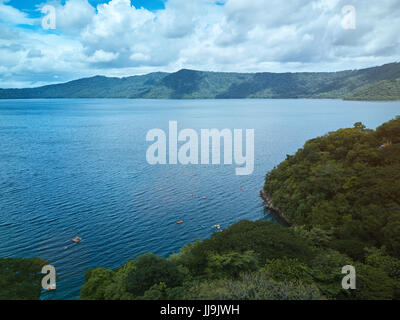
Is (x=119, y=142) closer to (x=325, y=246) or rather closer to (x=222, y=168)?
(x=222, y=168)

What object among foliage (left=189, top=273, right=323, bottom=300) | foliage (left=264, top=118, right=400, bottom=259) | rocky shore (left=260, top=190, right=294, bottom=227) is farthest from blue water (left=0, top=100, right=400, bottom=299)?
foliage (left=189, top=273, right=323, bottom=300)

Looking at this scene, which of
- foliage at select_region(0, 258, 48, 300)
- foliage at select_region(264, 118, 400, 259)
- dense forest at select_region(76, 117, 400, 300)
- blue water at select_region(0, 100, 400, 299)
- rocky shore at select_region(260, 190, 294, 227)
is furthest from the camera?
rocky shore at select_region(260, 190, 294, 227)

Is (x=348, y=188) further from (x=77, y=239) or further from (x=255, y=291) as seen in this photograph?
(x=77, y=239)

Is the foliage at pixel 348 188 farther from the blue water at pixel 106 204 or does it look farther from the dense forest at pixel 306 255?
the blue water at pixel 106 204

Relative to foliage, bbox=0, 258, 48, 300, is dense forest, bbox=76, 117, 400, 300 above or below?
above

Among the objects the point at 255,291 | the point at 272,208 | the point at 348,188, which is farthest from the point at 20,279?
the point at 348,188

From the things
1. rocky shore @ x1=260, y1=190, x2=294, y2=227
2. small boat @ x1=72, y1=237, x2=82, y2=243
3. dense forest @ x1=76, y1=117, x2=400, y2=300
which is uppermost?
dense forest @ x1=76, y1=117, x2=400, y2=300

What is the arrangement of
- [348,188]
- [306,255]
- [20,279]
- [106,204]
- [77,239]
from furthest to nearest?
[106,204]
[348,188]
[77,239]
[306,255]
[20,279]

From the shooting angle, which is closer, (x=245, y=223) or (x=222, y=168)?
(x=245, y=223)

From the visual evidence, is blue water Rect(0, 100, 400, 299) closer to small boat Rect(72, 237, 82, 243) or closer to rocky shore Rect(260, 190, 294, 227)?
small boat Rect(72, 237, 82, 243)
